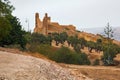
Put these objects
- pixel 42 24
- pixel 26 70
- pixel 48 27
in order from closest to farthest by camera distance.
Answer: pixel 26 70
pixel 48 27
pixel 42 24

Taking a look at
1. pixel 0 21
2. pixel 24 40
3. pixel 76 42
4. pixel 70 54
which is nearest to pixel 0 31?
pixel 0 21

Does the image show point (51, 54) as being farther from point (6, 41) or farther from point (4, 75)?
point (4, 75)

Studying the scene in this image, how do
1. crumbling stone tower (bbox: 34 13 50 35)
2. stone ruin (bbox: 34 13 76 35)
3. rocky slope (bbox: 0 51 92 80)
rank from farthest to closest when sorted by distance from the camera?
crumbling stone tower (bbox: 34 13 50 35)
stone ruin (bbox: 34 13 76 35)
rocky slope (bbox: 0 51 92 80)

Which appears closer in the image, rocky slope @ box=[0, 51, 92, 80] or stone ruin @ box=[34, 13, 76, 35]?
rocky slope @ box=[0, 51, 92, 80]

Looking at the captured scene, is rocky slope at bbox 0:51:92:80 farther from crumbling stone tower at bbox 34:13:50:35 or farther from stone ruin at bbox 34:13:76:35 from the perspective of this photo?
crumbling stone tower at bbox 34:13:50:35

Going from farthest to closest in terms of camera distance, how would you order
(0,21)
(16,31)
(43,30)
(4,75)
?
(43,30) < (16,31) < (0,21) < (4,75)

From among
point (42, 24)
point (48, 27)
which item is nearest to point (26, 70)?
point (48, 27)

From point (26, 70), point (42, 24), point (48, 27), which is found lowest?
point (26, 70)

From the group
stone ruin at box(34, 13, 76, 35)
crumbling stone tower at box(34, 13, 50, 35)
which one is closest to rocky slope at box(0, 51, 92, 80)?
stone ruin at box(34, 13, 76, 35)

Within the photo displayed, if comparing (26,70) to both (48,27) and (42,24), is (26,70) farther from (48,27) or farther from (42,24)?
(42,24)

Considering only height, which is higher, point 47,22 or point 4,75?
point 47,22

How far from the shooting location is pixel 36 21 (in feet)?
628

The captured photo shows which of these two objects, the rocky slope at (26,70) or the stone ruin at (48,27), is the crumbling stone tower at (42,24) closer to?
the stone ruin at (48,27)

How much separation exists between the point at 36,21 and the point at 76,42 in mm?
53290
